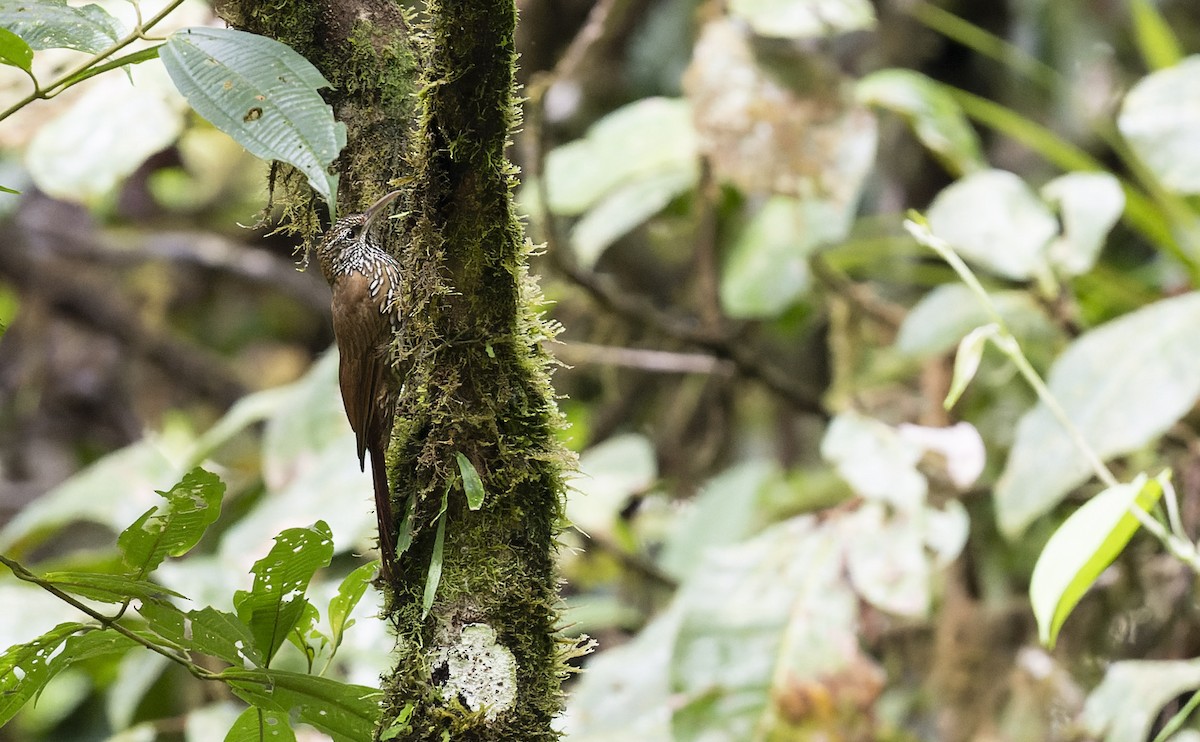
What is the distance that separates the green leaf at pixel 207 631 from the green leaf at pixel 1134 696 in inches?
48.6

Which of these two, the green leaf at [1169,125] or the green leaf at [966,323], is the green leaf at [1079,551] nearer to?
the green leaf at [1169,125]

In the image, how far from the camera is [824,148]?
2.24 meters

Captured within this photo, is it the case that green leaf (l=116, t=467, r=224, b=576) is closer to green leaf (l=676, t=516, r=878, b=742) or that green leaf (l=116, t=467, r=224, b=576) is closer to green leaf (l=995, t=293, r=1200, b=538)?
green leaf (l=676, t=516, r=878, b=742)

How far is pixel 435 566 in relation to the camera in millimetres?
854

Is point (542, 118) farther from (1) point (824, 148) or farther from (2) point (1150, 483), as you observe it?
(2) point (1150, 483)

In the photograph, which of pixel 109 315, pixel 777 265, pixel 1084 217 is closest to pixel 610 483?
pixel 777 265

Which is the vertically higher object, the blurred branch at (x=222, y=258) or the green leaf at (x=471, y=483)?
the green leaf at (x=471, y=483)

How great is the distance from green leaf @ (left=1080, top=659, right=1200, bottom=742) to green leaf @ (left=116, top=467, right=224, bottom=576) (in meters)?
1.29

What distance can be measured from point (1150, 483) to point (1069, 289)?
3.72 ft

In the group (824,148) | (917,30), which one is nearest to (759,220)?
(824,148)

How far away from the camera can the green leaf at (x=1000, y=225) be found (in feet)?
Result: 6.72

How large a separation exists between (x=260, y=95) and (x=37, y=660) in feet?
1.62

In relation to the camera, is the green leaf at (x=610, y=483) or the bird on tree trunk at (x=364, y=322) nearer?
the bird on tree trunk at (x=364, y=322)

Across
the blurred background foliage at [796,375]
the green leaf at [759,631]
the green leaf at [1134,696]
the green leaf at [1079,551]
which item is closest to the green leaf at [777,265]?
the blurred background foliage at [796,375]
